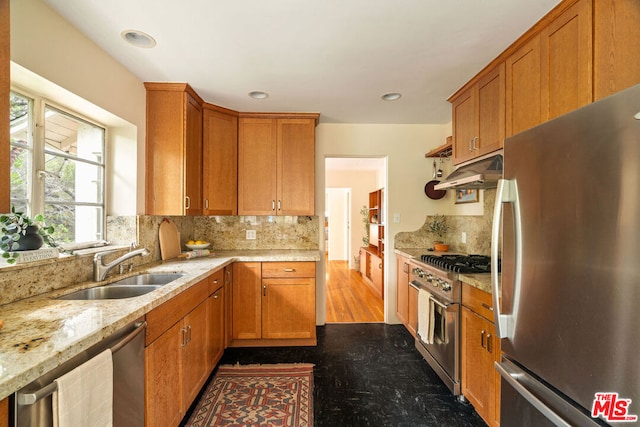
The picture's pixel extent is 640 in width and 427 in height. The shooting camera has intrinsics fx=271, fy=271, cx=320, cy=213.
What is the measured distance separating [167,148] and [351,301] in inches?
125

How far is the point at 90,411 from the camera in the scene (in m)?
0.93

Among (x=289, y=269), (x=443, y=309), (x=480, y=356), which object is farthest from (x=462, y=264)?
(x=289, y=269)

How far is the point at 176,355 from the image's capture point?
1.58m

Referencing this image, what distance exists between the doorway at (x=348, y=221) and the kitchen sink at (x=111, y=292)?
284 cm

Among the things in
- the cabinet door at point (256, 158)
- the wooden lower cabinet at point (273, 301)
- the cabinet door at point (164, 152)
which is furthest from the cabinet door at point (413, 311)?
the cabinet door at point (164, 152)

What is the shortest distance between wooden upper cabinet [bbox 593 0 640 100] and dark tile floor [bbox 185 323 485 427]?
200 centimetres

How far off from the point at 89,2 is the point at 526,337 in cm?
260

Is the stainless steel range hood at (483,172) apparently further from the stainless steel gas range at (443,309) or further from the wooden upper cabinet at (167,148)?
the wooden upper cabinet at (167,148)

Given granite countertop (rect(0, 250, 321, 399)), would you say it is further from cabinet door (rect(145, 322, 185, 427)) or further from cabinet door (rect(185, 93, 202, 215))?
cabinet door (rect(185, 93, 202, 215))

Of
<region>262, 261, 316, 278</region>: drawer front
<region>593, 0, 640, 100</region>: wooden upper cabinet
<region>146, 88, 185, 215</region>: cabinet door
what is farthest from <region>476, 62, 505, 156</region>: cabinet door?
<region>146, 88, 185, 215</region>: cabinet door

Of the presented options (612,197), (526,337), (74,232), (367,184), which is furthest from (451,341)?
(367,184)

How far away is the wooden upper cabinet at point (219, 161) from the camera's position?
107 inches

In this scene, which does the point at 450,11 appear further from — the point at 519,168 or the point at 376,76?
the point at 519,168

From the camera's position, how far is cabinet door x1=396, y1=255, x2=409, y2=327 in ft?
9.31
